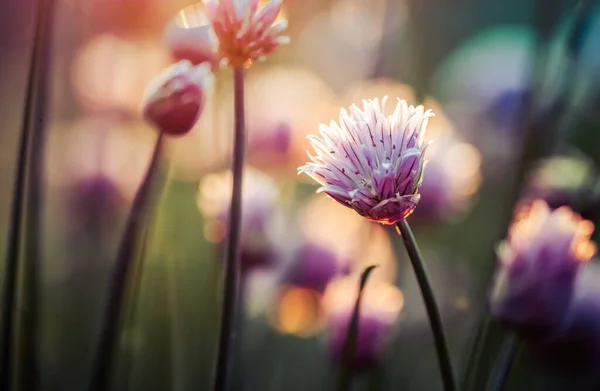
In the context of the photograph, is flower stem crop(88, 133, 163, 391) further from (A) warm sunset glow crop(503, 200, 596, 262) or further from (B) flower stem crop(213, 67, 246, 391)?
(A) warm sunset glow crop(503, 200, 596, 262)

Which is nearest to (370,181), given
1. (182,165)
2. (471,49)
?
(182,165)

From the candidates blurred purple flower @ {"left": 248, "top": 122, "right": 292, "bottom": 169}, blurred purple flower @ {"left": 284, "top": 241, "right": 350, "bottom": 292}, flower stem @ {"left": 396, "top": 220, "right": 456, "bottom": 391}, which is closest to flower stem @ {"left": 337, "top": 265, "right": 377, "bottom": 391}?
flower stem @ {"left": 396, "top": 220, "right": 456, "bottom": 391}

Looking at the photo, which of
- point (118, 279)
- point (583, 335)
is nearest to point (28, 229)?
point (118, 279)

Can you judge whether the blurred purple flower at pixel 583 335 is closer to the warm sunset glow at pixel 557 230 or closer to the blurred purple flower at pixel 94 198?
the warm sunset glow at pixel 557 230

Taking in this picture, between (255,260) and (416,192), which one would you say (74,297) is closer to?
(255,260)

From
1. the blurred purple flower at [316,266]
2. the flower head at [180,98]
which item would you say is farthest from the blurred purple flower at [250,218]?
the flower head at [180,98]

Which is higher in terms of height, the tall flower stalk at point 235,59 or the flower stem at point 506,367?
the tall flower stalk at point 235,59

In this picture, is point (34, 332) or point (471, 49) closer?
point (34, 332)
